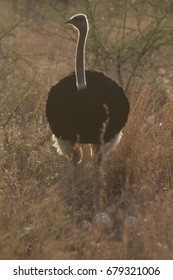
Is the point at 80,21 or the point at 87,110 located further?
the point at 80,21

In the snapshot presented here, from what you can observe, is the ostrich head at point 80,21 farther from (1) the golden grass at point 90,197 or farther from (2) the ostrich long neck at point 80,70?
(1) the golden grass at point 90,197

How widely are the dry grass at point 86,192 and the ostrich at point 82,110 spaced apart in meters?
0.19

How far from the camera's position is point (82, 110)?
514 cm

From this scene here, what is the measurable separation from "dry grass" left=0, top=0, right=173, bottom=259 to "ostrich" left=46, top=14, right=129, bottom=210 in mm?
191

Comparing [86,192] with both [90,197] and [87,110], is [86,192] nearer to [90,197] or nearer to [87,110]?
[90,197]

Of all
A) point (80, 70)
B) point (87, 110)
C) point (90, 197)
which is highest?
point (80, 70)

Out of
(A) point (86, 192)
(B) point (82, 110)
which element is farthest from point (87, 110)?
(A) point (86, 192)

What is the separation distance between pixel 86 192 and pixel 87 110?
54 centimetres

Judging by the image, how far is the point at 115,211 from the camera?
4.84 meters

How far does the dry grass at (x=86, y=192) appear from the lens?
405cm

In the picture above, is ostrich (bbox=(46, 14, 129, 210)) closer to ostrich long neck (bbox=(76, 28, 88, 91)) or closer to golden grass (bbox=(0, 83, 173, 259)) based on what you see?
ostrich long neck (bbox=(76, 28, 88, 91))

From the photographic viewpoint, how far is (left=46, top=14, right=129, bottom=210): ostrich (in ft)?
16.9

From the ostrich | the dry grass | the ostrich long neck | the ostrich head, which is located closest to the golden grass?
the dry grass

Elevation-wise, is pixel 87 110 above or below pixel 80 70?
below
